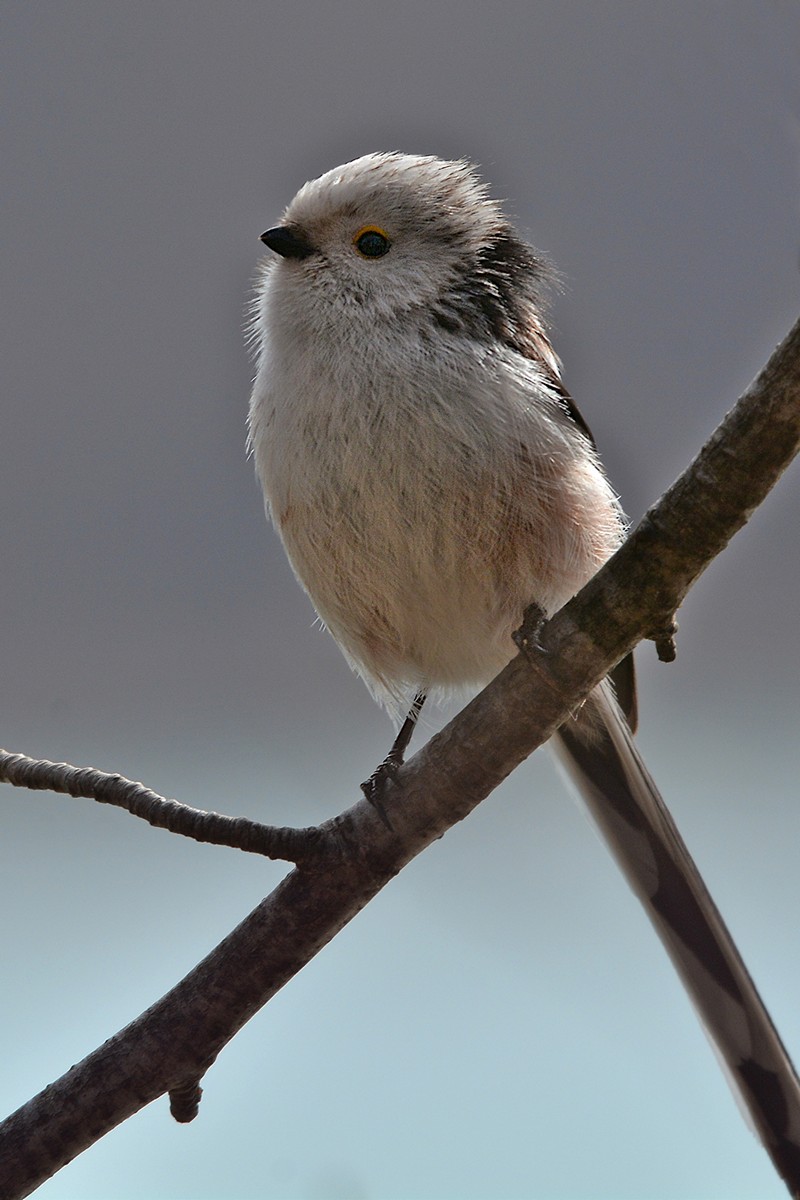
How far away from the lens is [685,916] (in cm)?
172

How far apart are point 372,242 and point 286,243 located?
14cm

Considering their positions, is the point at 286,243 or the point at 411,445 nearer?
the point at 411,445

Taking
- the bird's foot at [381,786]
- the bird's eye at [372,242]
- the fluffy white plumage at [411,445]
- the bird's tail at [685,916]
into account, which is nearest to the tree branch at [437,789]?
the bird's foot at [381,786]

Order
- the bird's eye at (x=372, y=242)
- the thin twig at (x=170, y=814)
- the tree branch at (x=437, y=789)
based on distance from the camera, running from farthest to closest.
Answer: the bird's eye at (x=372, y=242) → the thin twig at (x=170, y=814) → the tree branch at (x=437, y=789)

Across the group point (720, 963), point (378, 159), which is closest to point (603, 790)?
point (720, 963)

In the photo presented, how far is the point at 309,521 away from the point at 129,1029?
0.73 metres

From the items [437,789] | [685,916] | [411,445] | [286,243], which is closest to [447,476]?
[411,445]

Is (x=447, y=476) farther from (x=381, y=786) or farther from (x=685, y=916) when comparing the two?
(x=685, y=916)

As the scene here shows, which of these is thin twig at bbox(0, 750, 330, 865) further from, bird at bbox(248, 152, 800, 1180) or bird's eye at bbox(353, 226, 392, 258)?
bird's eye at bbox(353, 226, 392, 258)

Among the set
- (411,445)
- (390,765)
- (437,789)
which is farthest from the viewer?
(390,765)

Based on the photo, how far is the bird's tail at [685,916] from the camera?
5.10 feet

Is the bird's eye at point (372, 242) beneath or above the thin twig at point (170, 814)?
above

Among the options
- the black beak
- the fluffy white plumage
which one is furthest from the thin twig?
the black beak

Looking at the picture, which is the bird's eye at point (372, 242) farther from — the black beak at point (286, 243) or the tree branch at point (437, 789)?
the tree branch at point (437, 789)
